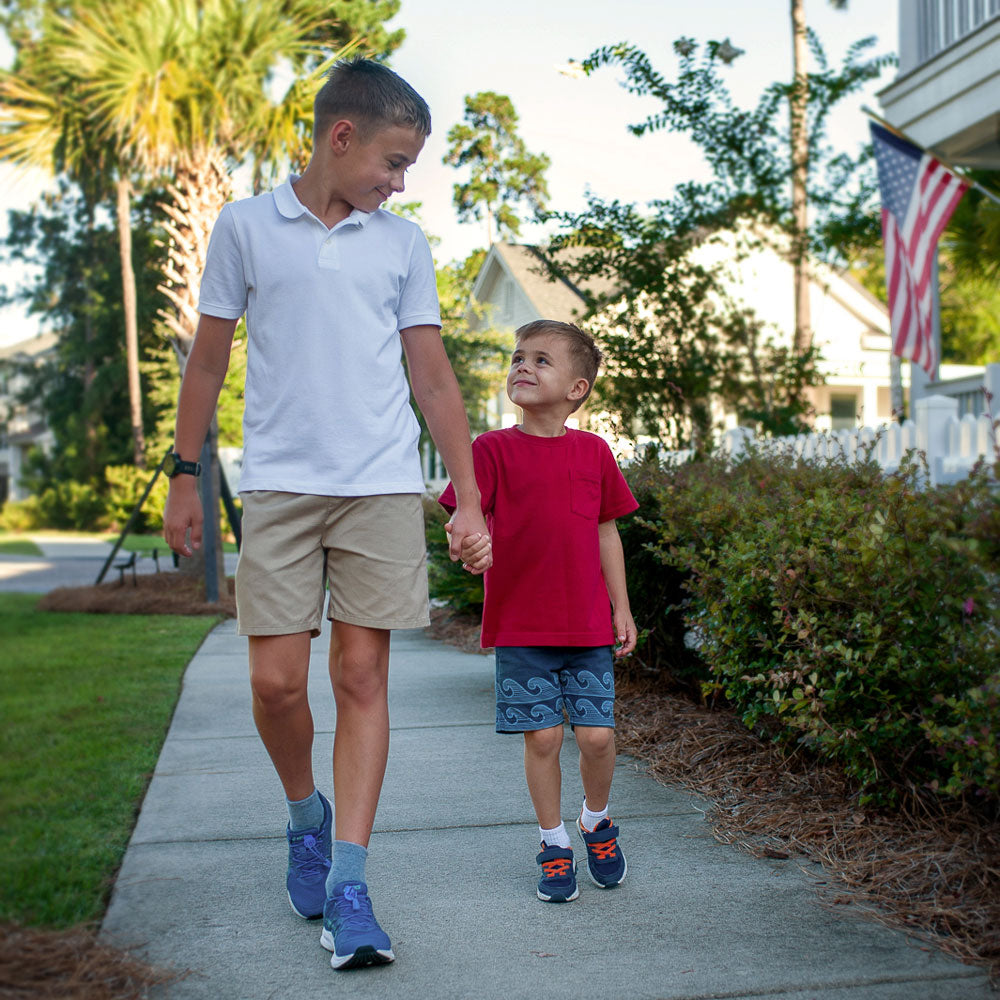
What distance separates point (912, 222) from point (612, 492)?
7486 mm

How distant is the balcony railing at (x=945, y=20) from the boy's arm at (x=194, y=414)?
8.85 m

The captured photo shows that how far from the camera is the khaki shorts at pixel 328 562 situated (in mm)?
2662

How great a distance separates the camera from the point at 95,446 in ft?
111

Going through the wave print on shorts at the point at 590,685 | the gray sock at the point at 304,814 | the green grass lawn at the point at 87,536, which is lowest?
the green grass lawn at the point at 87,536

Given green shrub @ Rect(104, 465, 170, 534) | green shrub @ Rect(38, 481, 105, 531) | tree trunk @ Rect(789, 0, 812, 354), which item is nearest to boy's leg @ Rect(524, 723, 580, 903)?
tree trunk @ Rect(789, 0, 812, 354)

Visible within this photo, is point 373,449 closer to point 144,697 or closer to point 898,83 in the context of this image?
point 144,697

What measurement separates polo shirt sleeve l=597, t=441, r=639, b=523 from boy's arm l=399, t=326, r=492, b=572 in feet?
1.84

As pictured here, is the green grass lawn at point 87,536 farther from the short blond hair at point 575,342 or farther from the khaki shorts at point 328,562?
the khaki shorts at point 328,562

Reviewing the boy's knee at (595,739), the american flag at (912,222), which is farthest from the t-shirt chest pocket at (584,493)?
the american flag at (912,222)

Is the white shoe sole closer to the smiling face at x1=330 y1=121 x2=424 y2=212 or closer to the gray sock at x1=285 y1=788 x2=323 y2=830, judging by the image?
the gray sock at x1=285 y1=788 x2=323 y2=830

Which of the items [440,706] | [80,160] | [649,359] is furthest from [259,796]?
[80,160]

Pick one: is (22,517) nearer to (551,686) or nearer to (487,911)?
(551,686)

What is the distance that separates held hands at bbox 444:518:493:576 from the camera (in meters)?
2.74

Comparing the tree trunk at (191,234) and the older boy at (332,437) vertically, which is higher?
the tree trunk at (191,234)
